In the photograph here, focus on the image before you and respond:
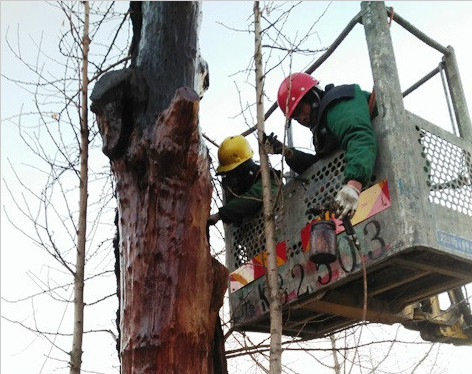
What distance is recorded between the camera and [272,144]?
476 centimetres

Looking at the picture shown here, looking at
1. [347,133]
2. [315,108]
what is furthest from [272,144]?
[347,133]

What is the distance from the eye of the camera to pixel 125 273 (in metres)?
2.97

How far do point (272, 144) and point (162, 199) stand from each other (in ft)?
6.36

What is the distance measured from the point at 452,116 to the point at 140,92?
311 cm

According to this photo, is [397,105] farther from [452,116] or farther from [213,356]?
[213,356]

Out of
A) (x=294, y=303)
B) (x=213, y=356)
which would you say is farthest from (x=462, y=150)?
(x=213, y=356)

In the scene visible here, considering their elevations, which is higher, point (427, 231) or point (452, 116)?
point (452, 116)

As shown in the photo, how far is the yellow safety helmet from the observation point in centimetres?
520

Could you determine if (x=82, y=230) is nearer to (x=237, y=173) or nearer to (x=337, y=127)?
(x=237, y=173)

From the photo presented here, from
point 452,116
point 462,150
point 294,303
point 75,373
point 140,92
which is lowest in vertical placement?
point 75,373

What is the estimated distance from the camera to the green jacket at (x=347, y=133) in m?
3.82

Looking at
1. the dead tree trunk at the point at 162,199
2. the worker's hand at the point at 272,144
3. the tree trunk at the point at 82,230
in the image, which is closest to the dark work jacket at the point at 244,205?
the worker's hand at the point at 272,144

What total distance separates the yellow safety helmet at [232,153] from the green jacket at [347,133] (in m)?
0.58

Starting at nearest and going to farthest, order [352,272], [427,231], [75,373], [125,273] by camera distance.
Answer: [125,273] < [427,231] < [352,272] < [75,373]
